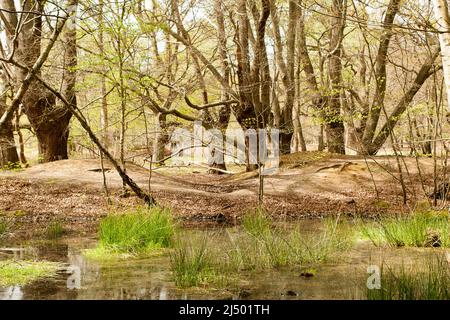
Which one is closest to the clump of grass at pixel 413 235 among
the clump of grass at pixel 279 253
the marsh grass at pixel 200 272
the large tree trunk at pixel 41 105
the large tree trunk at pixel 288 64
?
the clump of grass at pixel 279 253

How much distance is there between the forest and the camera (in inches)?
183

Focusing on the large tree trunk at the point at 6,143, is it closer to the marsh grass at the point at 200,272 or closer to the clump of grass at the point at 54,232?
the clump of grass at the point at 54,232

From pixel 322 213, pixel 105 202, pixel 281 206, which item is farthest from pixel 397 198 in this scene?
pixel 105 202

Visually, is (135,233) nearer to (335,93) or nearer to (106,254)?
(106,254)

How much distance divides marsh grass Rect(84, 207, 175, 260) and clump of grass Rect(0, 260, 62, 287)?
30.6 inches

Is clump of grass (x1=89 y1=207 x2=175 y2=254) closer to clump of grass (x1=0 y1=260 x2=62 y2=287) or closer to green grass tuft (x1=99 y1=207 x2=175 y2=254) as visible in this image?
green grass tuft (x1=99 y1=207 x2=175 y2=254)

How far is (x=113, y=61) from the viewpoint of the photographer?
9.84m

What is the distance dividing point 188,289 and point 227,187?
29.2 ft

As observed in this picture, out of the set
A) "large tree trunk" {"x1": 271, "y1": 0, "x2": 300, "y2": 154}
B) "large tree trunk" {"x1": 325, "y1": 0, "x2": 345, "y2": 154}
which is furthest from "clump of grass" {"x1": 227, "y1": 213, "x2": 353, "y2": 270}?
"large tree trunk" {"x1": 325, "y1": 0, "x2": 345, "y2": 154}

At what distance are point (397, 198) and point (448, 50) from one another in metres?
6.90

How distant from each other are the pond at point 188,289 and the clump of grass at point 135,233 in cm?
28

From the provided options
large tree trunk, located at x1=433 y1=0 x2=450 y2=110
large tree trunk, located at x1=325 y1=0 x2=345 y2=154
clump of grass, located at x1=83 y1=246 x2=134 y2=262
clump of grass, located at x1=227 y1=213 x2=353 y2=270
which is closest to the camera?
large tree trunk, located at x1=433 y1=0 x2=450 y2=110

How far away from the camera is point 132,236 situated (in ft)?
20.4
